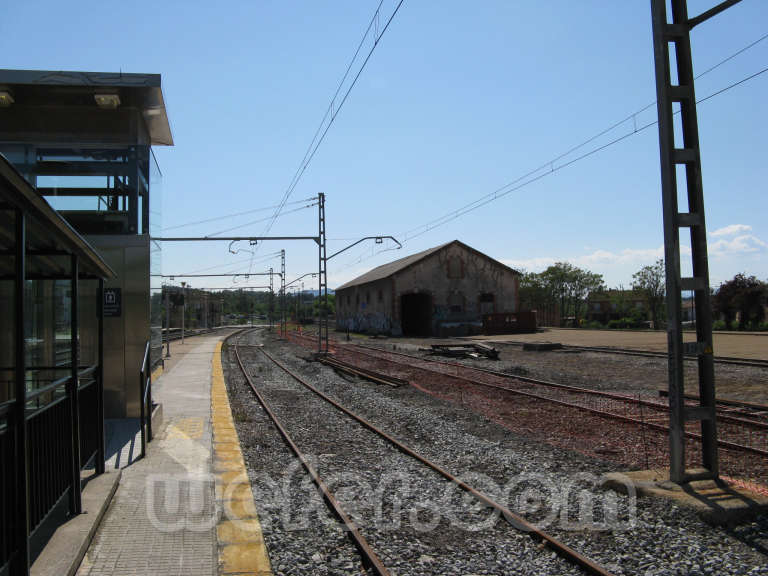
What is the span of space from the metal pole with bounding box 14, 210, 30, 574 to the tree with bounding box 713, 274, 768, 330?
51.7 meters

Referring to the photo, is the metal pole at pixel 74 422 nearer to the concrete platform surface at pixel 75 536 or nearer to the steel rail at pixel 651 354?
the concrete platform surface at pixel 75 536

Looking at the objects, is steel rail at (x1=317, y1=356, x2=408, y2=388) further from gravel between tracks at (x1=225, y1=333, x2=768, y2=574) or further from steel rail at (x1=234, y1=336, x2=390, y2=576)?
steel rail at (x1=234, y1=336, x2=390, y2=576)

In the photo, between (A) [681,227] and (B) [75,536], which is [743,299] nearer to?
(A) [681,227]

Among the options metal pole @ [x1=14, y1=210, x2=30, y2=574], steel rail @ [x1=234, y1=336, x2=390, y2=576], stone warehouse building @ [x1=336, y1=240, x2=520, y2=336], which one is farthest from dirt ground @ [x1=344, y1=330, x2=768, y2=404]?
stone warehouse building @ [x1=336, y1=240, x2=520, y2=336]

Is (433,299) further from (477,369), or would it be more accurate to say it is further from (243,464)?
(243,464)

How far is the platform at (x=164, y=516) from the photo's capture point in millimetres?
4348

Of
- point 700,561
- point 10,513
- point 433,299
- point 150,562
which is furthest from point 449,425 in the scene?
point 433,299

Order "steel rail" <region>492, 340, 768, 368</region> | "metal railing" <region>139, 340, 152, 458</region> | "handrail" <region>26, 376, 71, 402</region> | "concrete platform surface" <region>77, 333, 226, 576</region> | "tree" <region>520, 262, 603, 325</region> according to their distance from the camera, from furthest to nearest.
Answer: "tree" <region>520, 262, 603, 325</region>
"steel rail" <region>492, 340, 768, 368</region>
"metal railing" <region>139, 340, 152, 458</region>
"concrete platform surface" <region>77, 333, 226, 576</region>
"handrail" <region>26, 376, 71, 402</region>

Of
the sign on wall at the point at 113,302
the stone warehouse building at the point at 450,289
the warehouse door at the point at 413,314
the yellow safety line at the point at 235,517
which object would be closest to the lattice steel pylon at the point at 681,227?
the yellow safety line at the point at 235,517

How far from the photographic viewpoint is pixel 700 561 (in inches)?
177

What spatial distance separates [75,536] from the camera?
14.8 feet

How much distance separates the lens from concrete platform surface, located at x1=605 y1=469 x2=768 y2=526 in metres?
5.29

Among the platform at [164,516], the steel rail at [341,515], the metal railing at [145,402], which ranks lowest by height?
the steel rail at [341,515]

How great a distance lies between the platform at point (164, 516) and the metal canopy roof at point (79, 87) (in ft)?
17.4
